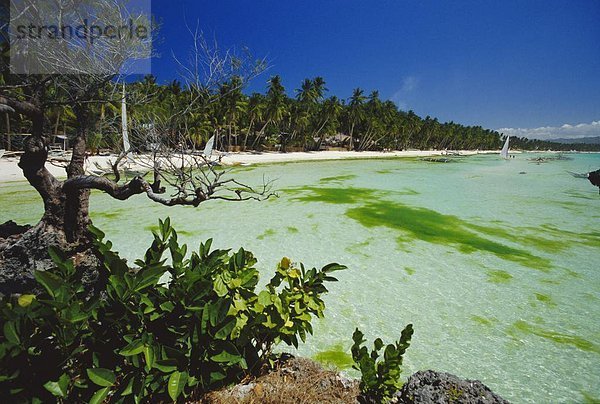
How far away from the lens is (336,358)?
3648 mm

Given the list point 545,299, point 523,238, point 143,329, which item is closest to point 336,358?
point 143,329

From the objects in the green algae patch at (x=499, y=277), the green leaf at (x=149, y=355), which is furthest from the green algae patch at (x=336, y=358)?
the green algae patch at (x=499, y=277)

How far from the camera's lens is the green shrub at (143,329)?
4.78 ft

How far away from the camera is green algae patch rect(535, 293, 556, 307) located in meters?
5.16

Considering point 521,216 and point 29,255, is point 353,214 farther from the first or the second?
point 29,255

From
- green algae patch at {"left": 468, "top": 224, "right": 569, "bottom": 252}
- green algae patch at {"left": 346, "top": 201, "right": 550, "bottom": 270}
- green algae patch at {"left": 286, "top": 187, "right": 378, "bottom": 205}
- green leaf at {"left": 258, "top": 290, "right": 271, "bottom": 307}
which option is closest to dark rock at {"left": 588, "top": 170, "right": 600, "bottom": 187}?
green algae patch at {"left": 286, "top": 187, "right": 378, "bottom": 205}

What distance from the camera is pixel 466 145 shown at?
111 metres

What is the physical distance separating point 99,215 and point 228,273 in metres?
10.0

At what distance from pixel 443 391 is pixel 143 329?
208 cm

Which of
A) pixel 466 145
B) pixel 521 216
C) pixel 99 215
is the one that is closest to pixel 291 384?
pixel 99 215

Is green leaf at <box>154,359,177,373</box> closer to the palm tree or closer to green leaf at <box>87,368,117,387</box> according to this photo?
green leaf at <box>87,368,117,387</box>

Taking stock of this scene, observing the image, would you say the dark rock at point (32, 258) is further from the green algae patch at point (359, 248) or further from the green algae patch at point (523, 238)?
the green algae patch at point (523, 238)

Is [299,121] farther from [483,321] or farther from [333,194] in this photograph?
[483,321]

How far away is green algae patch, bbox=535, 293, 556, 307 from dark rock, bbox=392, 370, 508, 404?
Answer: 14.3 feet
